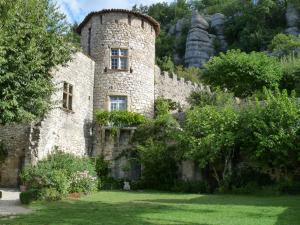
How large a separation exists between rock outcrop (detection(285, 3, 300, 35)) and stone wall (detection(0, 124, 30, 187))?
40663 millimetres

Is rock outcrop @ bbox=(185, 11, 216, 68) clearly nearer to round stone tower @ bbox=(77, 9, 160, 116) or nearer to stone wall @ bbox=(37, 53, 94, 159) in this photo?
round stone tower @ bbox=(77, 9, 160, 116)

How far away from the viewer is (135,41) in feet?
87.4

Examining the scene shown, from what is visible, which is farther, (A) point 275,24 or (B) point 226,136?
(A) point 275,24

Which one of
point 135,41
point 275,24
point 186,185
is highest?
point 275,24

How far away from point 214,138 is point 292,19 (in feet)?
135

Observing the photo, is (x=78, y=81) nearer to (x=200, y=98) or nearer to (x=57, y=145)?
(x=57, y=145)

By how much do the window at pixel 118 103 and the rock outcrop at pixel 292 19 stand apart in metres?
35.7

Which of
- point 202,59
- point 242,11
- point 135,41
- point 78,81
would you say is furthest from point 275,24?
point 78,81

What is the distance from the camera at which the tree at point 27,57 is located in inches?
476

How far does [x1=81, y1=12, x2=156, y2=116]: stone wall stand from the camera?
25.8m

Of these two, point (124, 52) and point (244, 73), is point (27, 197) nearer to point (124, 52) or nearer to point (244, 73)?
point (124, 52)

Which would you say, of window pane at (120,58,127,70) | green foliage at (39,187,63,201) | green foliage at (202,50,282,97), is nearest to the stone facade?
window pane at (120,58,127,70)

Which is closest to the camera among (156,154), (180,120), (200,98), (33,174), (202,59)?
(33,174)

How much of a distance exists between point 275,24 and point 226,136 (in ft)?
142
